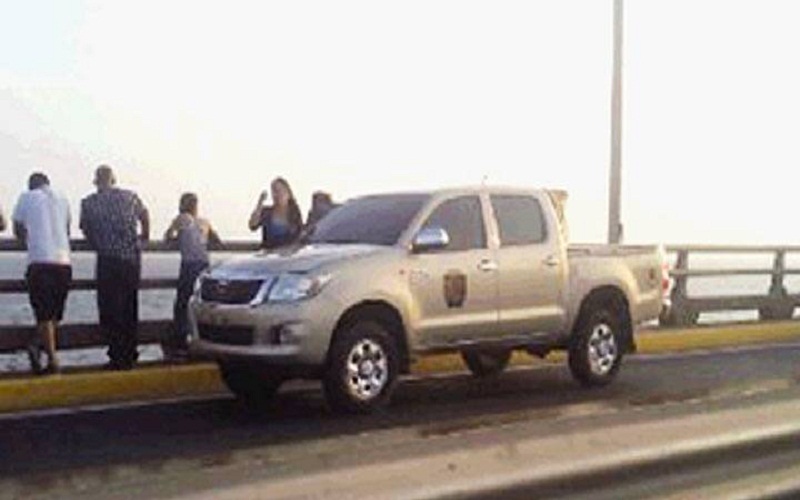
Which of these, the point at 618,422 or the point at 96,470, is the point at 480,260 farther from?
the point at 96,470

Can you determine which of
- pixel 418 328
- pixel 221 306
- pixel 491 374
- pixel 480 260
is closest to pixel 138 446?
pixel 221 306

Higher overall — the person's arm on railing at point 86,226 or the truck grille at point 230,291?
the person's arm on railing at point 86,226

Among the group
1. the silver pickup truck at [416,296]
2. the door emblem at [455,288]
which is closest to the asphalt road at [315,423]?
the silver pickup truck at [416,296]

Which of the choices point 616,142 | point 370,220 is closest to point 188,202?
point 370,220

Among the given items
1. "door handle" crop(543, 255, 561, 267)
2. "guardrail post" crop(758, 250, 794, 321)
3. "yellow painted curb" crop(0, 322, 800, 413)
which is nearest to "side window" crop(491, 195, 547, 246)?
"door handle" crop(543, 255, 561, 267)

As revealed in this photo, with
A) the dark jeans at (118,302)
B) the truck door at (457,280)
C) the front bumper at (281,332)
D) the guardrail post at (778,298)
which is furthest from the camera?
the guardrail post at (778,298)

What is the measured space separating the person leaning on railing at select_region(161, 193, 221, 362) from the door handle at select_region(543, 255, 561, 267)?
4.01 meters

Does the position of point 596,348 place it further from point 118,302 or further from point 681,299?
point 681,299

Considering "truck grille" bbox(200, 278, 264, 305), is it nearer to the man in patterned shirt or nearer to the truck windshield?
the truck windshield

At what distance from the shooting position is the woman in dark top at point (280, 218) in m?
14.4

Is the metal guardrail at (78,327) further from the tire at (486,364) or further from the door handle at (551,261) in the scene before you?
the door handle at (551,261)

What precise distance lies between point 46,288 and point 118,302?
3.39 feet

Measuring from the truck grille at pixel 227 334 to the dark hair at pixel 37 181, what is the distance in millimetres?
2605

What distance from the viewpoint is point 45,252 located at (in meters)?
12.6
